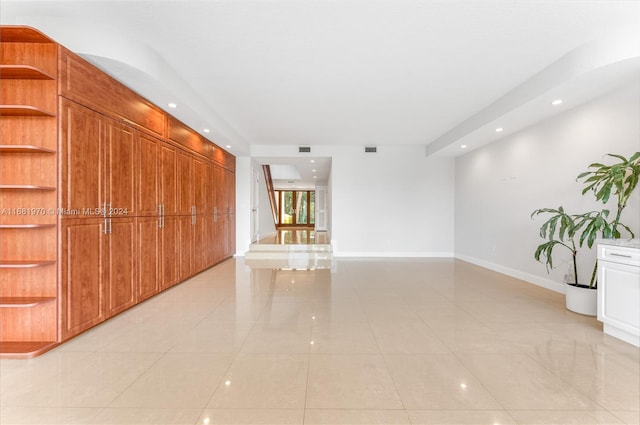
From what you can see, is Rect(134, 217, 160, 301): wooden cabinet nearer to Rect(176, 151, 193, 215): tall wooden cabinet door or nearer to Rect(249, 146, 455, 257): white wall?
Rect(176, 151, 193, 215): tall wooden cabinet door

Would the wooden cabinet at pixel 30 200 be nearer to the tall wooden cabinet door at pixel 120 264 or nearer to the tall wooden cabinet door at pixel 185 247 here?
the tall wooden cabinet door at pixel 120 264

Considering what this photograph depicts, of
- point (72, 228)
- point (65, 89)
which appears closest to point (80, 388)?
point (72, 228)

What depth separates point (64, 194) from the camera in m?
2.78

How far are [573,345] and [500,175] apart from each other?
412 centimetres

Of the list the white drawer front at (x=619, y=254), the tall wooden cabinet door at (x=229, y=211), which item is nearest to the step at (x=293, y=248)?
the tall wooden cabinet door at (x=229, y=211)

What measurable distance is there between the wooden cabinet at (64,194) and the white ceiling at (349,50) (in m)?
0.34

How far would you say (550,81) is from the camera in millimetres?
3656

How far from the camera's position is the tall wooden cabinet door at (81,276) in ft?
9.18

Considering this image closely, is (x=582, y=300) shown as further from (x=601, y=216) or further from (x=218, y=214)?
(x=218, y=214)

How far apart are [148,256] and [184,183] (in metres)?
1.57

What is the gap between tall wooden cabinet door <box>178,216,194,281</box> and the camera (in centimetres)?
510

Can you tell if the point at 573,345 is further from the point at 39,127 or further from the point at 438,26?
the point at 39,127

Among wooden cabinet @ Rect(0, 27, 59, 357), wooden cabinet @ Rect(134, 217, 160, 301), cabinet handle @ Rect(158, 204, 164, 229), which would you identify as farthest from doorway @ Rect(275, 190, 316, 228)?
wooden cabinet @ Rect(0, 27, 59, 357)

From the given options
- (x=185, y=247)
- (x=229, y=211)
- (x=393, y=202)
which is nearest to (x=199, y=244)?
(x=185, y=247)
